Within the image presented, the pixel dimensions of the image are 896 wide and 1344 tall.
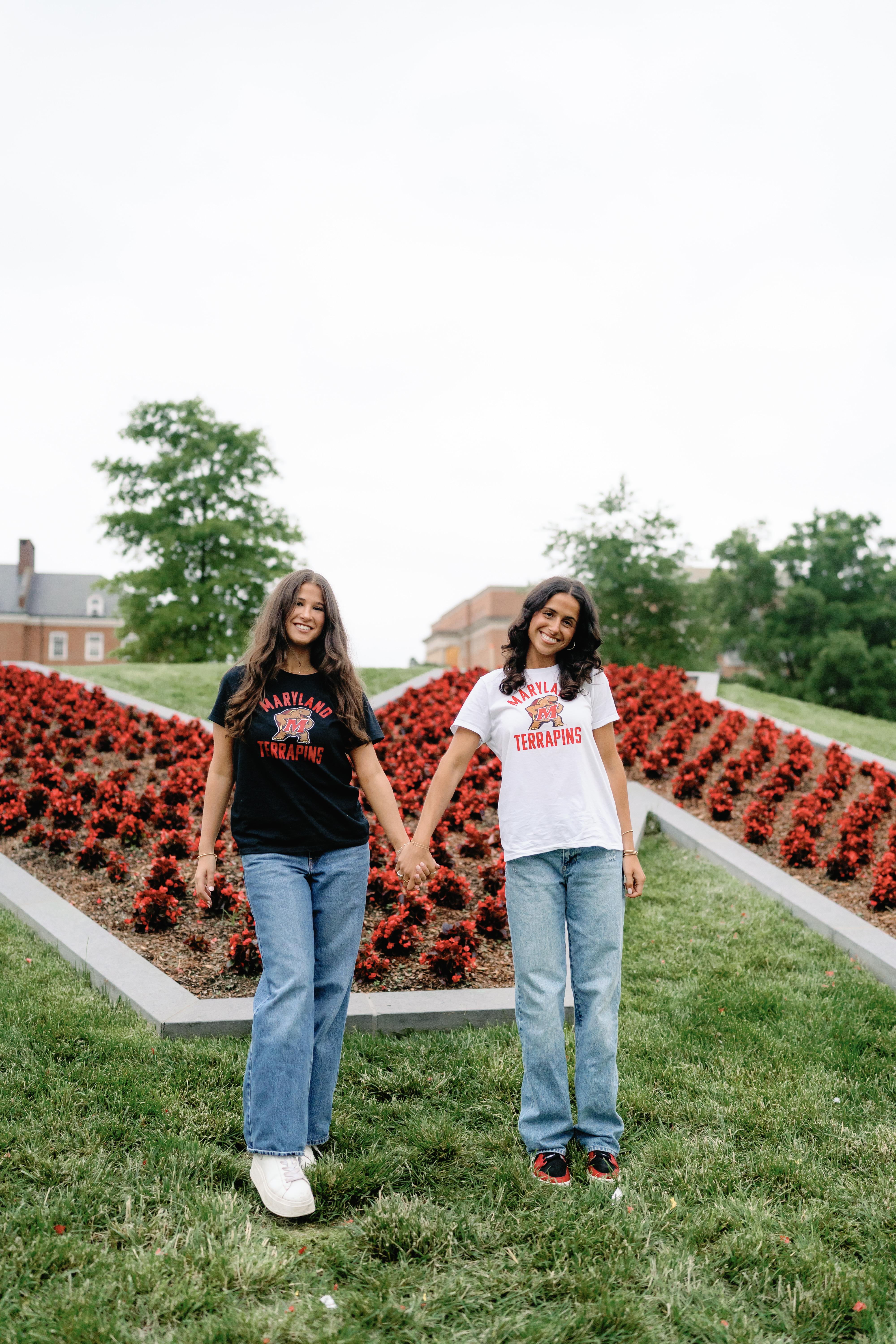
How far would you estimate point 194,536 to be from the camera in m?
28.3

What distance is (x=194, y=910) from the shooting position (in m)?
5.54

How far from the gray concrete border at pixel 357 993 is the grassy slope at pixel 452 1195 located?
0.10m

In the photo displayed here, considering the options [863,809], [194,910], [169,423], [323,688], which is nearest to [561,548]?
[169,423]

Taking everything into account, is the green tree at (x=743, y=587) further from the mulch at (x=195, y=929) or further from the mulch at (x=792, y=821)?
the mulch at (x=195, y=929)

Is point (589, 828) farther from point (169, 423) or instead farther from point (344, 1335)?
point (169, 423)

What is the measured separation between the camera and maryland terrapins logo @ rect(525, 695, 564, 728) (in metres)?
3.35

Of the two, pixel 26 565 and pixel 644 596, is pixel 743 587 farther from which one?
pixel 26 565

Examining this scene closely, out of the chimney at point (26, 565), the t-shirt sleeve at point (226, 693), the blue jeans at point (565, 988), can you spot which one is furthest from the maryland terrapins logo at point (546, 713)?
the chimney at point (26, 565)

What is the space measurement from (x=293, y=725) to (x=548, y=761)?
2.83 feet

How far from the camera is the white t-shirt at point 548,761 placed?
3.25m

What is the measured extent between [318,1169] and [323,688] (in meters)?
1.53

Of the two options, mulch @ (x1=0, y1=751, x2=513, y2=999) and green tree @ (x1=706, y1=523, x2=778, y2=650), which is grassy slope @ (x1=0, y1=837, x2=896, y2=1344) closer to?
mulch @ (x1=0, y1=751, x2=513, y2=999)

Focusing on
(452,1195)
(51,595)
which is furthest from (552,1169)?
(51,595)

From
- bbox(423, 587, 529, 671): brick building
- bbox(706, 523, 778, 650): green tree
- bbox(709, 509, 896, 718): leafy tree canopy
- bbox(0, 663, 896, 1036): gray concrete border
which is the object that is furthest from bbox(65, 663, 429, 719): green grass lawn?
bbox(423, 587, 529, 671): brick building
